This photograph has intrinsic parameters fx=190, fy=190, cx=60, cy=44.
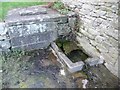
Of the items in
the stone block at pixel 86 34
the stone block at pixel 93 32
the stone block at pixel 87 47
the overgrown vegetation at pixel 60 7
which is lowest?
the stone block at pixel 87 47

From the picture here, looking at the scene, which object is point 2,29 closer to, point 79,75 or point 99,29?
point 79,75

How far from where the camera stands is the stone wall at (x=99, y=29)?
342cm

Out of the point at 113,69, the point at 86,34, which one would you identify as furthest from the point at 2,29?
the point at 113,69

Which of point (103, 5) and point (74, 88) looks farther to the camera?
point (103, 5)

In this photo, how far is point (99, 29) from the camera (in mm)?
3805

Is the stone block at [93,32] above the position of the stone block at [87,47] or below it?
above

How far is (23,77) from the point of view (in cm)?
353

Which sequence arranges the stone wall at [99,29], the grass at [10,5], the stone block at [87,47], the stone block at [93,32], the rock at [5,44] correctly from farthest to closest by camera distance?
the grass at [10,5], the rock at [5,44], the stone block at [87,47], the stone block at [93,32], the stone wall at [99,29]

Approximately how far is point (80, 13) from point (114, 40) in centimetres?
128

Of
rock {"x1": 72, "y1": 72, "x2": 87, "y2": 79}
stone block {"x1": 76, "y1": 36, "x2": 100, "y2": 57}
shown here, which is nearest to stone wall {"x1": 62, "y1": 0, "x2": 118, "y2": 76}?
stone block {"x1": 76, "y1": 36, "x2": 100, "y2": 57}

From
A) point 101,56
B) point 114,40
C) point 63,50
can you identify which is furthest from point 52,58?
point 114,40

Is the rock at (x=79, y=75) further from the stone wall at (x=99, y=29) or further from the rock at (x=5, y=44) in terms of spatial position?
the rock at (x=5, y=44)

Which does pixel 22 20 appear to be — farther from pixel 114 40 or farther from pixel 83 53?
pixel 114 40

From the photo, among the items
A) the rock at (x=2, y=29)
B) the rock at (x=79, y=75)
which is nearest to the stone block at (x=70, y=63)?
the rock at (x=79, y=75)
